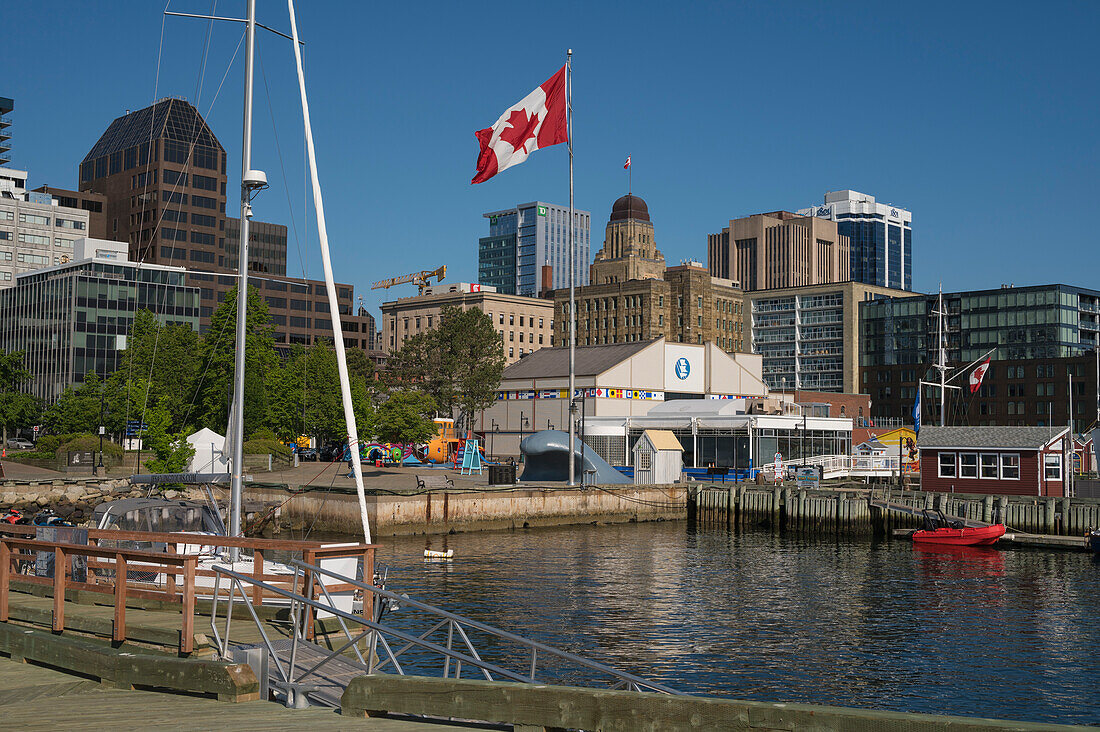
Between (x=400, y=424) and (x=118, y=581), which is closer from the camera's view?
(x=118, y=581)

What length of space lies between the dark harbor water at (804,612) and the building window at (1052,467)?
11.6 meters

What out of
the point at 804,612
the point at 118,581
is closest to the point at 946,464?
the point at 804,612

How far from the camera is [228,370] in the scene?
79.3 meters

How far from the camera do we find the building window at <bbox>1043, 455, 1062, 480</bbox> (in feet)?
207

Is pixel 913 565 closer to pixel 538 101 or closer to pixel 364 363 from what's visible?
pixel 538 101

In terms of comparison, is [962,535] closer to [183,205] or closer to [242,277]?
[242,277]

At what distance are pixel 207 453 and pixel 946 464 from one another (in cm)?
4439

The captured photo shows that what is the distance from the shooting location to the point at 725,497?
2719 inches

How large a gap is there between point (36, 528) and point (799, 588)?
94.1 feet

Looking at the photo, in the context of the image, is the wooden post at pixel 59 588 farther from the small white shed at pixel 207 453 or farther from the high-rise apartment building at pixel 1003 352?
the high-rise apartment building at pixel 1003 352

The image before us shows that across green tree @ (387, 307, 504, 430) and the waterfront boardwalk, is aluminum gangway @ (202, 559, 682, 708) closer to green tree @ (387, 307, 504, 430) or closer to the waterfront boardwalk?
the waterfront boardwalk

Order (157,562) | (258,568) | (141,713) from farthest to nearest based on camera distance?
(258,568) → (157,562) → (141,713)

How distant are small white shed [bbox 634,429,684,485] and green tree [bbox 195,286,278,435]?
27.9 m

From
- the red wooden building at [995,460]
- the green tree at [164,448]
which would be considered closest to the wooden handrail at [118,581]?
the green tree at [164,448]
